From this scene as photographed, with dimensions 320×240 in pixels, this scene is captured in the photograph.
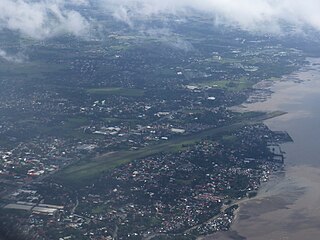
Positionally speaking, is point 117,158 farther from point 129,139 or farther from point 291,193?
point 291,193

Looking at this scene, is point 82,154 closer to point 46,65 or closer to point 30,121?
point 30,121

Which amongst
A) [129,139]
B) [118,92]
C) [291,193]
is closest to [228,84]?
[118,92]

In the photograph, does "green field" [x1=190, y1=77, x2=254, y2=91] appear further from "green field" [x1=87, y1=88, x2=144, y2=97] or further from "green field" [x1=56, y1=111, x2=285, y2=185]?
"green field" [x1=56, y1=111, x2=285, y2=185]

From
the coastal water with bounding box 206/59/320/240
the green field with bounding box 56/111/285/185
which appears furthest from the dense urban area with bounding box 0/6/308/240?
the coastal water with bounding box 206/59/320/240

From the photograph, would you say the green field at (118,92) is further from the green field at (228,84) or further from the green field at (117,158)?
the green field at (117,158)

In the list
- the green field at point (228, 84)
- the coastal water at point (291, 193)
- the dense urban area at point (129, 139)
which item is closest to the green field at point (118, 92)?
the dense urban area at point (129, 139)

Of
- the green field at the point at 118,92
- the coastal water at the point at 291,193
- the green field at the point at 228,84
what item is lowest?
the coastal water at the point at 291,193

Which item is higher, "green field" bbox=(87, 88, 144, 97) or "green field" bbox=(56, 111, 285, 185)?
"green field" bbox=(87, 88, 144, 97)
